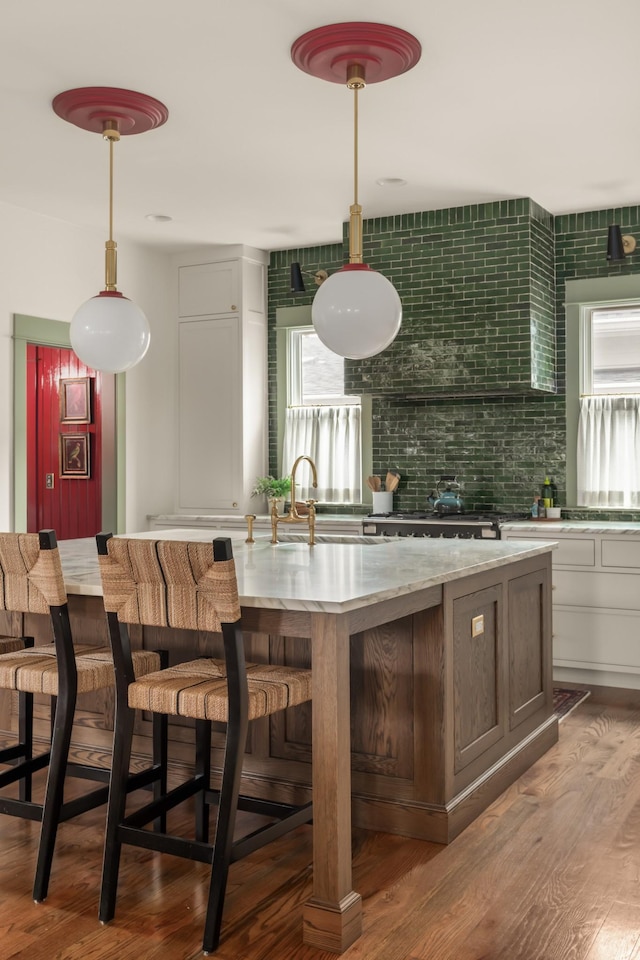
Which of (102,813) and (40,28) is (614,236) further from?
(102,813)

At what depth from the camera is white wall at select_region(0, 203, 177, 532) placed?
18.6 feet

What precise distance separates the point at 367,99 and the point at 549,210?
2276 millimetres

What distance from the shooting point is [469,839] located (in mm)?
3180

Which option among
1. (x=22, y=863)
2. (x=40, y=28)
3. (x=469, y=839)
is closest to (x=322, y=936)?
(x=469, y=839)

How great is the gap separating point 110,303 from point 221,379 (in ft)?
10.4

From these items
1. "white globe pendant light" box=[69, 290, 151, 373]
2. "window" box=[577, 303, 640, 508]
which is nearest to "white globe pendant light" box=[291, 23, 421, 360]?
"white globe pendant light" box=[69, 290, 151, 373]

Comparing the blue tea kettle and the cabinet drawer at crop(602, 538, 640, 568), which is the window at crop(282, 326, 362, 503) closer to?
the blue tea kettle

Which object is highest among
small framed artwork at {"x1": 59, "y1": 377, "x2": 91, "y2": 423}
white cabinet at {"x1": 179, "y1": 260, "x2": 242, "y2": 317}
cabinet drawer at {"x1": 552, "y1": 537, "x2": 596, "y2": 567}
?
white cabinet at {"x1": 179, "y1": 260, "x2": 242, "y2": 317}

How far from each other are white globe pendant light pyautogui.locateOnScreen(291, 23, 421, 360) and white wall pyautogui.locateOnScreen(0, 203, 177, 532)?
2743 millimetres

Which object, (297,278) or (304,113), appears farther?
(297,278)

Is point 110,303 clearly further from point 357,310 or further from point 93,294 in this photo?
point 93,294

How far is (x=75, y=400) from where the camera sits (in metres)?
6.39

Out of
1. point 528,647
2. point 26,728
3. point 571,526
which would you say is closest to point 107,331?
point 26,728

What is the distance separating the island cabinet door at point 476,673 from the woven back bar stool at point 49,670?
1.06m
